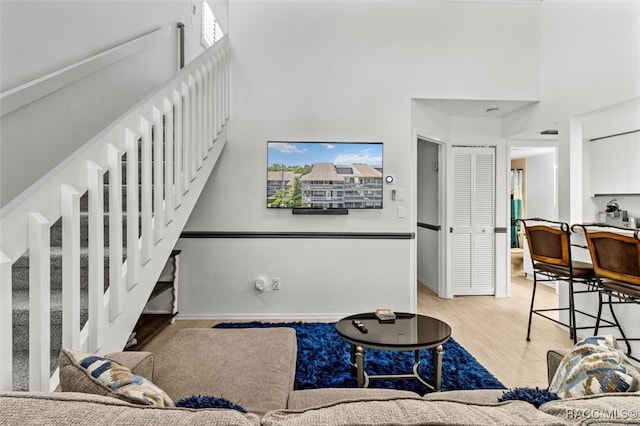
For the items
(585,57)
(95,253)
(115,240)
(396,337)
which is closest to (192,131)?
(115,240)

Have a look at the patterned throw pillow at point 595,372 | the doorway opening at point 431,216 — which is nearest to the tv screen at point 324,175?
the doorway opening at point 431,216

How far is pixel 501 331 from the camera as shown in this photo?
133 inches

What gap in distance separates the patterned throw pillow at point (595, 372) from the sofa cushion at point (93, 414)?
859 millimetres

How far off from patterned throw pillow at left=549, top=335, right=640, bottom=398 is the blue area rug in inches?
49.9

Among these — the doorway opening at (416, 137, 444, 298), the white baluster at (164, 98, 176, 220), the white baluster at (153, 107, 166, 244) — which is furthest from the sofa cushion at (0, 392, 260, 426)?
the doorway opening at (416, 137, 444, 298)

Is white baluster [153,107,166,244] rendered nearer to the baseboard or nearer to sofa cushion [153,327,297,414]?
sofa cushion [153,327,297,414]

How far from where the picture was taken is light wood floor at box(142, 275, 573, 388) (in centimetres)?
258

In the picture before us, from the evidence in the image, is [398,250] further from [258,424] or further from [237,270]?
[258,424]

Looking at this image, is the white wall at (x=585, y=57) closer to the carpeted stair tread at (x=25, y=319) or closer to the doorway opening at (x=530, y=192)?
the doorway opening at (x=530, y=192)

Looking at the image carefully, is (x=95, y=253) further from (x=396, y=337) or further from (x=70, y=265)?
(x=396, y=337)

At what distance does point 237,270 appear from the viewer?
3.75 m

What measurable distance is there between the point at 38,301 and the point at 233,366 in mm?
824

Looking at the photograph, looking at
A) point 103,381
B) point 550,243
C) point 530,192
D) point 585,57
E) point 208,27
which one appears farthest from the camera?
point 530,192

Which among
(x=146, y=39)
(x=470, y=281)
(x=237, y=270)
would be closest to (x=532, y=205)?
(x=470, y=281)
